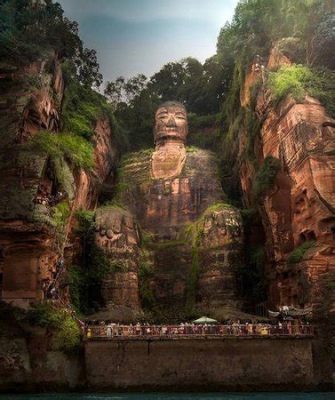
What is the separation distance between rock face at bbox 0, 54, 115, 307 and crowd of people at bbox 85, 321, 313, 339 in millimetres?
3766

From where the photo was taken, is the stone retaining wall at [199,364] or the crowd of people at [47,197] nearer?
the stone retaining wall at [199,364]

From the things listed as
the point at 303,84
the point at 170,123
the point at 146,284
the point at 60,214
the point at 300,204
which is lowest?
the point at 146,284

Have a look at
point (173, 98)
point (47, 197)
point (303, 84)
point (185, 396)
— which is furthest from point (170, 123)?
point (185, 396)

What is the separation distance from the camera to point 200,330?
Answer: 26672 millimetres

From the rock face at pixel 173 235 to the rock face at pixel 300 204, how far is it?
3.50 metres

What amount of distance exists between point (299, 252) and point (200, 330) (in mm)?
7571

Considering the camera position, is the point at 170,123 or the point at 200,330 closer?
the point at 200,330

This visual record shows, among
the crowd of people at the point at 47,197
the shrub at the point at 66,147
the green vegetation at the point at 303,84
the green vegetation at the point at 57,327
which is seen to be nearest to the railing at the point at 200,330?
the green vegetation at the point at 57,327

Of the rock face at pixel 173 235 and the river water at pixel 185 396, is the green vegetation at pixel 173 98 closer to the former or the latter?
the rock face at pixel 173 235

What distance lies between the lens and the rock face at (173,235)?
35.7 m

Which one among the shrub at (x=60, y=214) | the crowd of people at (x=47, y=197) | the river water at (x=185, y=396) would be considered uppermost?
the crowd of people at (x=47, y=197)

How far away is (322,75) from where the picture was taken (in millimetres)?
35344

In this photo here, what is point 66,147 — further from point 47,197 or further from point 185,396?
point 185,396

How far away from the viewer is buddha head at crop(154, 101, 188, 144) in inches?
1953
